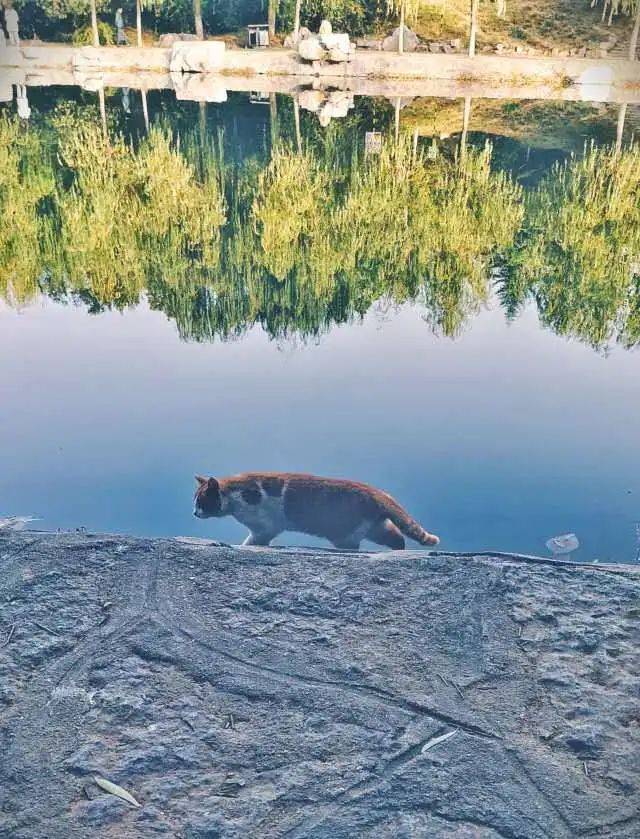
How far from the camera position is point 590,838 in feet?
13.6

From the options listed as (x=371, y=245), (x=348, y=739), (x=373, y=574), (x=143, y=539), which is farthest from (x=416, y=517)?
(x=371, y=245)

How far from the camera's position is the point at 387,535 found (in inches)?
292

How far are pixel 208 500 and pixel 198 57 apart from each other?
157 feet

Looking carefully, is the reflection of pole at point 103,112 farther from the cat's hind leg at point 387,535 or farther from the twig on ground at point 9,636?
the twig on ground at point 9,636

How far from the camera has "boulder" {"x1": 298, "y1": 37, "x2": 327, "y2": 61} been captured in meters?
48.3

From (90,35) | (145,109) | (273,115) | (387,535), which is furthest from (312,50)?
(387,535)

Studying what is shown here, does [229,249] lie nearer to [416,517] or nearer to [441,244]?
[441,244]

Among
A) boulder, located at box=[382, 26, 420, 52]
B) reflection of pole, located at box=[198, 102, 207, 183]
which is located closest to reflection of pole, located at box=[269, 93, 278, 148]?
reflection of pole, located at box=[198, 102, 207, 183]

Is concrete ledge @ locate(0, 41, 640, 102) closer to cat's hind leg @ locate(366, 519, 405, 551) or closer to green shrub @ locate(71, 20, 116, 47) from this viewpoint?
green shrub @ locate(71, 20, 116, 47)

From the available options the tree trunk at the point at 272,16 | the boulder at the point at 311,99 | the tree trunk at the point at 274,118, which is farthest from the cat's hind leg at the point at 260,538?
the tree trunk at the point at 272,16

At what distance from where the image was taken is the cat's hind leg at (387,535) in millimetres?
7391

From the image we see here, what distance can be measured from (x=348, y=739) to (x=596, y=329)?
10371 mm

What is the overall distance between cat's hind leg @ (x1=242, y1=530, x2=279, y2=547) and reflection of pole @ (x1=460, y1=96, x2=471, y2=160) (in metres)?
20.4

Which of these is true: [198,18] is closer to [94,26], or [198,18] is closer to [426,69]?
[94,26]
